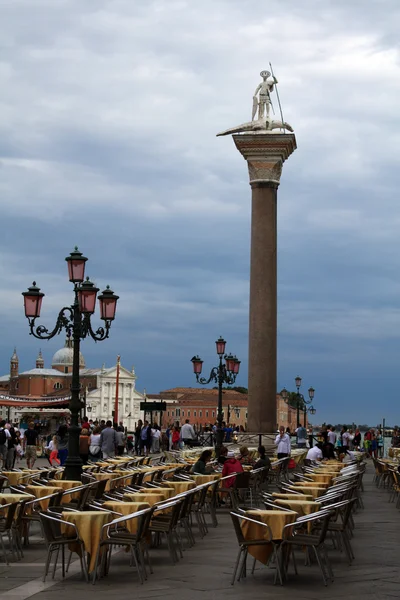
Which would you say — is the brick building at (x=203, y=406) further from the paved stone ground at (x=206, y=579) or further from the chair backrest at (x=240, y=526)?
the chair backrest at (x=240, y=526)

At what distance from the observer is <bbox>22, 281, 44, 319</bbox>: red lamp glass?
16688 mm

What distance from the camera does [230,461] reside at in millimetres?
16109

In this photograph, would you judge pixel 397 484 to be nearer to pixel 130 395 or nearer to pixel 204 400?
pixel 204 400

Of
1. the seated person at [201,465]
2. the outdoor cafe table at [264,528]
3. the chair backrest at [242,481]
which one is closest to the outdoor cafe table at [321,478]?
the chair backrest at [242,481]

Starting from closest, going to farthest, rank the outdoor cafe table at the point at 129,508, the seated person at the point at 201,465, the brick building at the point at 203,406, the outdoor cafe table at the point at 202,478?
the outdoor cafe table at the point at 129,508 → the outdoor cafe table at the point at 202,478 → the seated person at the point at 201,465 → the brick building at the point at 203,406

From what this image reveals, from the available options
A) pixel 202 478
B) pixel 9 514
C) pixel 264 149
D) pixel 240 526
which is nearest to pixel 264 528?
pixel 240 526

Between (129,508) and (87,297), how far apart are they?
663 centimetres

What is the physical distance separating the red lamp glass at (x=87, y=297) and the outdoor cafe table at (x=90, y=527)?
728cm

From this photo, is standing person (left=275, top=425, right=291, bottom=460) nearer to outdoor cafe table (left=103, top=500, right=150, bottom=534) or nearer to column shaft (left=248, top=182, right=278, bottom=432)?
column shaft (left=248, top=182, right=278, bottom=432)

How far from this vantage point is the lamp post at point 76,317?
50.4 feet

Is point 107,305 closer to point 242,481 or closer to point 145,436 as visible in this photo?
point 242,481

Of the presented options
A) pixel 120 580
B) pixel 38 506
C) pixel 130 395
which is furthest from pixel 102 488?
pixel 130 395

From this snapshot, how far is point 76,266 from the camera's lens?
52.5 ft

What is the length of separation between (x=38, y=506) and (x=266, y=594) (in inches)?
165
